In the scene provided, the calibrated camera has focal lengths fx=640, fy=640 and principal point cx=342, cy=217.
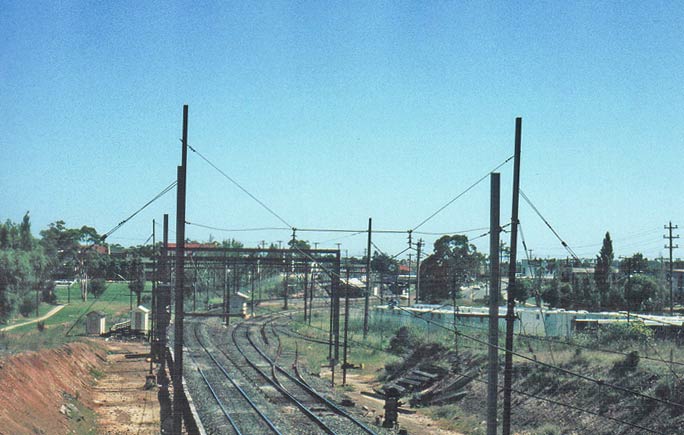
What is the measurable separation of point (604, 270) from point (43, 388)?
43.7 meters

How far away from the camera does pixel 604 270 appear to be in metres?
51.8

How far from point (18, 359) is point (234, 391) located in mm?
7551

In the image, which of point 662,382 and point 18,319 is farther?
point 18,319

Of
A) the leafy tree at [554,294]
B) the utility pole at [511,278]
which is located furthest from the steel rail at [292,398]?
the leafy tree at [554,294]

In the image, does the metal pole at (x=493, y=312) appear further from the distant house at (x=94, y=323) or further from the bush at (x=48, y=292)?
the bush at (x=48, y=292)

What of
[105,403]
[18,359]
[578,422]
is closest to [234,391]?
[105,403]

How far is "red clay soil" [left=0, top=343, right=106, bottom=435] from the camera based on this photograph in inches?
655

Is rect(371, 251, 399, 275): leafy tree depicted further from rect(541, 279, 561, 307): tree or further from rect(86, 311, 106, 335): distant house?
rect(86, 311, 106, 335): distant house

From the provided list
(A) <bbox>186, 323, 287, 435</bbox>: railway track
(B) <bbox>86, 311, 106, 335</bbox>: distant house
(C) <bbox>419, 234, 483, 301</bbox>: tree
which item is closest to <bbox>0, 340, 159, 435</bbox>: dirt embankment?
(A) <bbox>186, 323, 287, 435</bbox>: railway track

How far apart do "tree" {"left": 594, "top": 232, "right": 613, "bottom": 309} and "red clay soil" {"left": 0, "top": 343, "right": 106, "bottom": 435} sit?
36715 millimetres

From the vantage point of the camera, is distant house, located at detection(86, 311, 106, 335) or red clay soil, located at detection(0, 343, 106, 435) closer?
red clay soil, located at detection(0, 343, 106, 435)

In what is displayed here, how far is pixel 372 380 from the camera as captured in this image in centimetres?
2986

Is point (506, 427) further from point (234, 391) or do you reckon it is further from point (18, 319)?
point (18, 319)

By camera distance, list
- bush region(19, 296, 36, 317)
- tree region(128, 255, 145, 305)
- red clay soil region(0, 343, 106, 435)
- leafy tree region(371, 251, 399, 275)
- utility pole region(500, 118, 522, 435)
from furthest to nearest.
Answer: leafy tree region(371, 251, 399, 275), bush region(19, 296, 36, 317), tree region(128, 255, 145, 305), red clay soil region(0, 343, 106, 435), utility pole region(500, 118, 522, 435)
